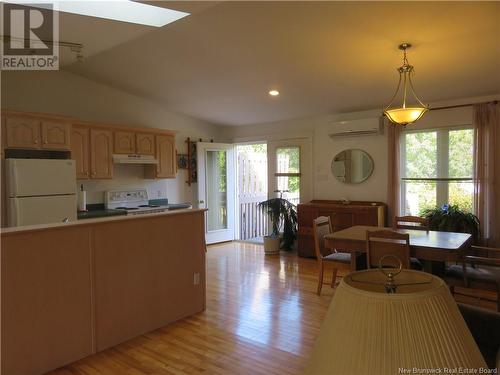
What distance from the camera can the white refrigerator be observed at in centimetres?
411

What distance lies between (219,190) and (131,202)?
1.91 m

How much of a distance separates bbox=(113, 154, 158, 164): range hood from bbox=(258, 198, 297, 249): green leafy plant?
206 centimetres

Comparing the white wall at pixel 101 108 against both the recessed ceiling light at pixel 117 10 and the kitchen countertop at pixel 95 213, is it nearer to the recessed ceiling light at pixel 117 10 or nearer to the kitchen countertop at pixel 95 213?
the kitchen countertop at pixel 95 213

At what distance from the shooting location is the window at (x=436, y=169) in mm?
4852

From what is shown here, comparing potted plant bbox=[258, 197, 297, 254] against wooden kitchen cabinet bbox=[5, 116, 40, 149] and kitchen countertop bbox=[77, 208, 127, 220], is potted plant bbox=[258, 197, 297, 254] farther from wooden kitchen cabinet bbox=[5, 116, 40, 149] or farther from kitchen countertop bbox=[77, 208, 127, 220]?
wooden kitchen cabinet bbox=[5, 116, 40, 149]

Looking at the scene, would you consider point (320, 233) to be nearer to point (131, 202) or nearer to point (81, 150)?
point (131, 202)

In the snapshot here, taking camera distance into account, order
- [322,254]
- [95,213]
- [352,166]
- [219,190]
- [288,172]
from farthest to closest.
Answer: [219,190], [288,172], [352,166], [95,213], [322,254]

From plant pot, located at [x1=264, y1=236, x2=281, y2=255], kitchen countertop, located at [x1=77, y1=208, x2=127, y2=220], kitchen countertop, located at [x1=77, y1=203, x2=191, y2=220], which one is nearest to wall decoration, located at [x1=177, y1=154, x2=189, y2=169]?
kitchen countertop, located at [x1=77, y1=203, x2=191, y2=220]

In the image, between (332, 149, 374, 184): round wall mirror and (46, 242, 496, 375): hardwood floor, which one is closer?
(46, 242, 496, 375): hardwood floor

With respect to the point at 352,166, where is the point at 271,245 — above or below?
below

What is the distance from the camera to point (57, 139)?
4758mm

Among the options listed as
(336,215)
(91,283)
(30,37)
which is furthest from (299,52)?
(91,283)

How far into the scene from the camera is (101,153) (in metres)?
5.30

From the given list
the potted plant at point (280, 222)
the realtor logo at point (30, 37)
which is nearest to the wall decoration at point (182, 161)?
the potted plant at point (280, 222)
